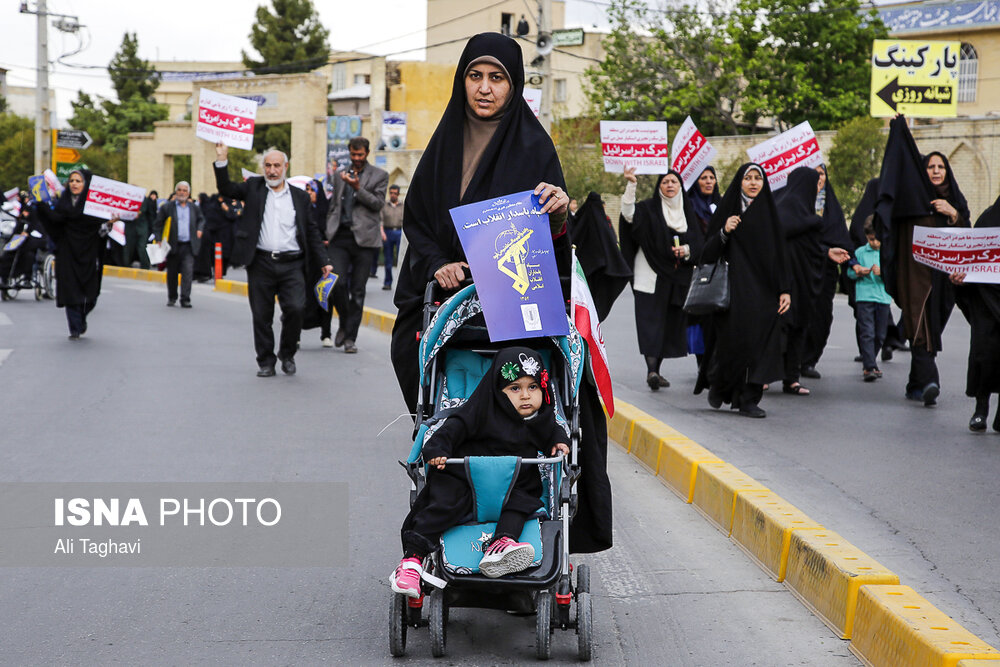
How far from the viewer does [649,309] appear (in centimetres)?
1104

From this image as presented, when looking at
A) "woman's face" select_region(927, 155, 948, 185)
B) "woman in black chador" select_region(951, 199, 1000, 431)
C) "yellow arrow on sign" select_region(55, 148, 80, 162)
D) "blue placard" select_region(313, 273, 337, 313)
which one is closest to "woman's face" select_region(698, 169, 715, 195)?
"woman's face" select_region(927, 155, 948, 185)

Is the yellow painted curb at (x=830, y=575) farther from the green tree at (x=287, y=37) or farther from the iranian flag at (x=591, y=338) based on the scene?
the green tree at (x=287, y=37)

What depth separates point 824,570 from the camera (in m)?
4.83

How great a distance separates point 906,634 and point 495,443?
142 centimetres

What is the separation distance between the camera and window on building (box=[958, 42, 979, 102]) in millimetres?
49594

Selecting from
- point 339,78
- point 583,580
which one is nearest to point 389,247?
point 583,580

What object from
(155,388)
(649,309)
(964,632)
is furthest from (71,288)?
(964,632)

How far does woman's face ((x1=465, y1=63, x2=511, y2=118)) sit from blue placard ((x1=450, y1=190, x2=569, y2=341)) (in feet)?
1.40

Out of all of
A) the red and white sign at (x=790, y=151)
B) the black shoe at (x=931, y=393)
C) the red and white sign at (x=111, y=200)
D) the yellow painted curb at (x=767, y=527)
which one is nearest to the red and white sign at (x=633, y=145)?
the red and white sign at (x=790, y=151)

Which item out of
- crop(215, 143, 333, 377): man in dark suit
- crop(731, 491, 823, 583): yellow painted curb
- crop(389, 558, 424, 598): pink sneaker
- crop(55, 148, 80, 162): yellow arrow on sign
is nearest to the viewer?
crop(389, 558, 424, 598): pink sneaker

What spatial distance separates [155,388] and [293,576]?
5.70 m

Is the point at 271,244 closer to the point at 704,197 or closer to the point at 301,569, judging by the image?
the point at 704,197

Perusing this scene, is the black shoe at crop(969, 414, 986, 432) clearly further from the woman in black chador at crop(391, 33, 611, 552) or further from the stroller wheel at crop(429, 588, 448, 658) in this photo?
the stroller wheel at crop(429, 588, 448, 658)

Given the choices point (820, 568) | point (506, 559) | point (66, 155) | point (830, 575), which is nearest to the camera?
point (506, 559)
